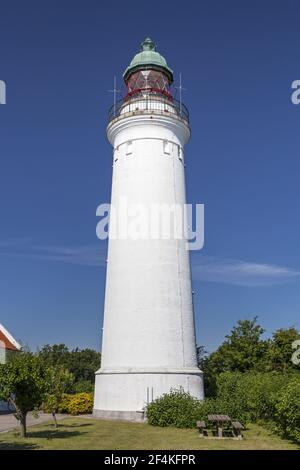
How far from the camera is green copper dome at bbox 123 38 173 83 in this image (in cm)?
2525

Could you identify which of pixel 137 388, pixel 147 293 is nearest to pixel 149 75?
pixel 147 293

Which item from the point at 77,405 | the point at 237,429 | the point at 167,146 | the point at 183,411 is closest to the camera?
the point at 237,429

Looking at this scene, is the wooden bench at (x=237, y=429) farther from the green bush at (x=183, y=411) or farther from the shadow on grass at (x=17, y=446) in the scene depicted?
the shadow on grass at (x=17, y=446)

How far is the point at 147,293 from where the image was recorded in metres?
20.8

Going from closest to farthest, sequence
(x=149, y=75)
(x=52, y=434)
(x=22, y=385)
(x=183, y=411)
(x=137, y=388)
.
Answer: (x=22, y=385) → (x=52, y=434) → (x=183, y=411) → (x=137, y=388) → (x=149, y=75)

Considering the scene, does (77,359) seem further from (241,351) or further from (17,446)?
Result: (17,446)

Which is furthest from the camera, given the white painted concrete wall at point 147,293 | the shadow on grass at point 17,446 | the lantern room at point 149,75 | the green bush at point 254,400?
the lantern room at point 149,75

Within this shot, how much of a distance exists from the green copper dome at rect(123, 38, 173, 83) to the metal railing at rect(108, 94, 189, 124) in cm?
220

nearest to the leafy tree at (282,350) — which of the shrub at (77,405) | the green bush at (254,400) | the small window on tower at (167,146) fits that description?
the green bush at (254,400)

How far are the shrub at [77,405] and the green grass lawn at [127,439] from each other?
6.01 metres

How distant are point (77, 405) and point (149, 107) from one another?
17141mm

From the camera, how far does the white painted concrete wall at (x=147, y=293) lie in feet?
65.2
